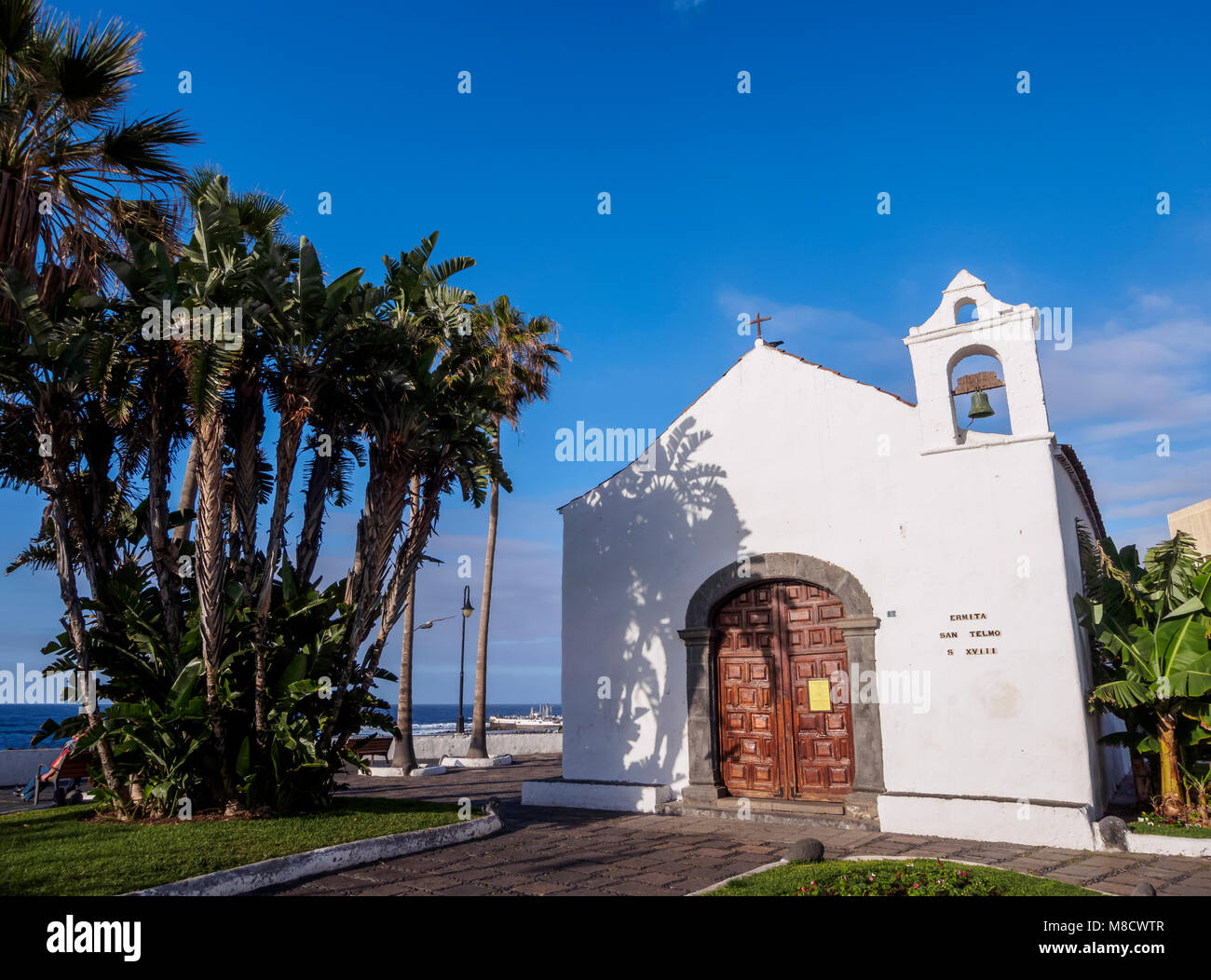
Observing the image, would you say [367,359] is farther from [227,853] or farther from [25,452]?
[227,853]

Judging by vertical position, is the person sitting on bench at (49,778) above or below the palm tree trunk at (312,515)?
below

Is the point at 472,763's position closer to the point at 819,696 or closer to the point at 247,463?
the point at 819,696

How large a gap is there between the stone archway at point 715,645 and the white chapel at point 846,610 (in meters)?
0.03

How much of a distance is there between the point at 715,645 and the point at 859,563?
2.60 meters

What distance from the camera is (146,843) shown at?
7.68m

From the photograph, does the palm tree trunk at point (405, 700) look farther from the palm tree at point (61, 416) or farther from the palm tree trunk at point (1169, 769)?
the palm tree trunk at point (1169, 769)

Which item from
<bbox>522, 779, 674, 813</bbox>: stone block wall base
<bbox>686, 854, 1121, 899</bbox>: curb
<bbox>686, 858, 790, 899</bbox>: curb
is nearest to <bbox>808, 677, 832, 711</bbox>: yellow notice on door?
<bbox>522, 779, 674, 813</bbox>: stone block wall base

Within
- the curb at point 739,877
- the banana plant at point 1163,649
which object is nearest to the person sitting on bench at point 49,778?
the curb at point 739,877

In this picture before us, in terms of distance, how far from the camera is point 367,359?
1038cm

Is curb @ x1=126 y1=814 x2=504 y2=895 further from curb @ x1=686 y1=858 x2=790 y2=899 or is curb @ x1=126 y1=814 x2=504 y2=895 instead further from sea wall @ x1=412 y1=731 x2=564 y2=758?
sea wall @ x1=412 y1=731 x2=564 y2=758

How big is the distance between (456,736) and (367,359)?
16523 mm

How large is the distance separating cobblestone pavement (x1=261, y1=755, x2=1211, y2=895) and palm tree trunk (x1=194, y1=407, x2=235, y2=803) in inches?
100

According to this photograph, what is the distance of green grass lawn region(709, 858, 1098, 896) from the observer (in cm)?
548

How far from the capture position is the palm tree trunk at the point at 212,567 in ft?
29.9
